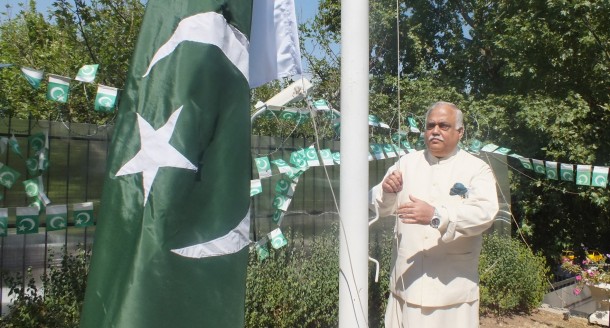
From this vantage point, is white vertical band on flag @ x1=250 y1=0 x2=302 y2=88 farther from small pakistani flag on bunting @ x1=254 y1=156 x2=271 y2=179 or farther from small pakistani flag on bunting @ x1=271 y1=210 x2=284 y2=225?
small pakistani flag on bunting @ x1=271 y1=210 x2=284 y2=225

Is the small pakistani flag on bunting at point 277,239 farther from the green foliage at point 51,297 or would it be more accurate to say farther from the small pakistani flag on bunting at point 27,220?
the small pakistani flag on bunting at point 27,220

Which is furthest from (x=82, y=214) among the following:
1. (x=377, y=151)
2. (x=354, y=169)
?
(x=377, y=151)

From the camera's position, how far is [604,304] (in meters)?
7.68

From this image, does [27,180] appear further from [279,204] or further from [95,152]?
[279,204]

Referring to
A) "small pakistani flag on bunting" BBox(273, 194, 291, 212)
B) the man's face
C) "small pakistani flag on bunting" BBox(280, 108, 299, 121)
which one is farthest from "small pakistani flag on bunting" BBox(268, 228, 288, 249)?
the man's face

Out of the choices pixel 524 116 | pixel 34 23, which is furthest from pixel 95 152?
pixel 524 116

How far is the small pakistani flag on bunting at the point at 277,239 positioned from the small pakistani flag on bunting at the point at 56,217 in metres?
1.56

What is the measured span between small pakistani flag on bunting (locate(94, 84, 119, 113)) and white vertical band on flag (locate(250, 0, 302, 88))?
176 cm

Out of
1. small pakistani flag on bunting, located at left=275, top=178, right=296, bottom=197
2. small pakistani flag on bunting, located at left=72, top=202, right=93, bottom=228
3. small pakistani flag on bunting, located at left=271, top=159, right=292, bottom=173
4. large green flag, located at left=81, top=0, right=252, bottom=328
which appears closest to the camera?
large green flag, located at left=81, top=0, right=252, bottom=328

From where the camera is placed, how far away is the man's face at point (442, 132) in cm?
302

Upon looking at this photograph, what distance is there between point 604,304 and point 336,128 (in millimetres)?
4779

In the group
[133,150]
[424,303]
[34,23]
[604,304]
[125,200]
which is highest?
[34,23]

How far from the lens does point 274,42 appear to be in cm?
232

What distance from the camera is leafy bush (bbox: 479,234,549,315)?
736 centimetres
